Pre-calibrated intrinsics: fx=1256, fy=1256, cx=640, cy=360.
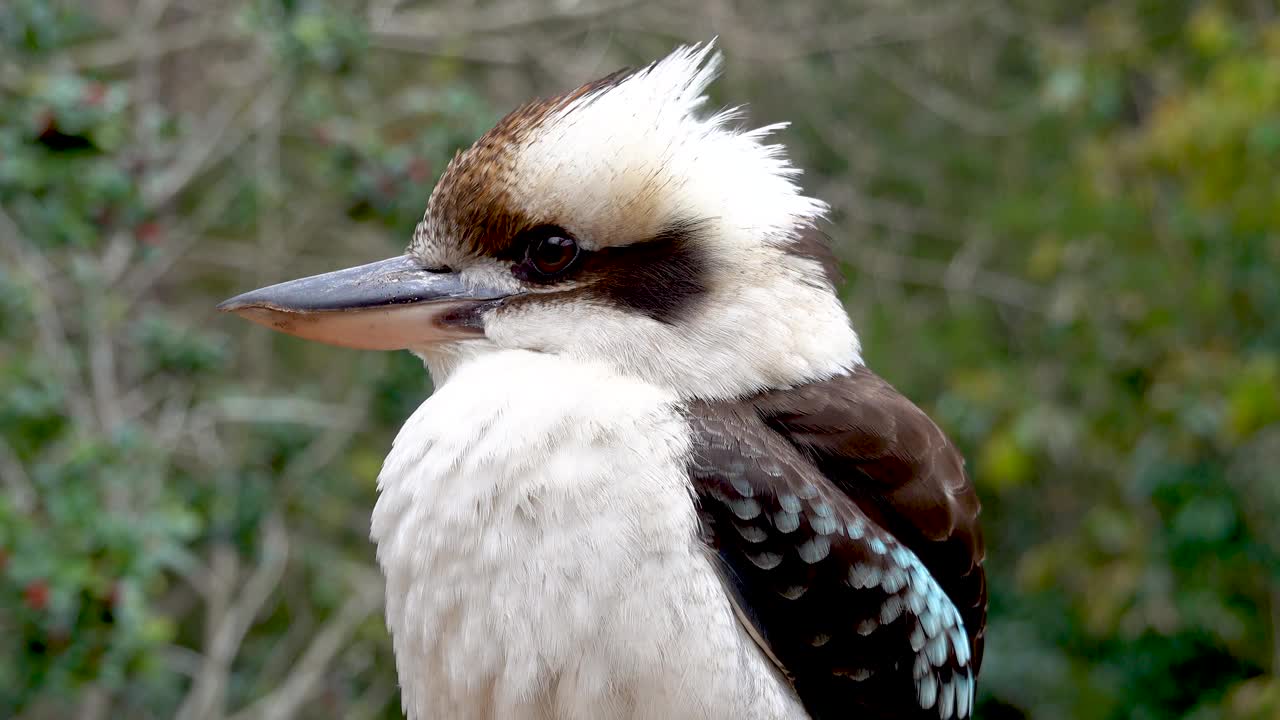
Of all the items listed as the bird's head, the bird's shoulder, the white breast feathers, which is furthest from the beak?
the bird's shoulder

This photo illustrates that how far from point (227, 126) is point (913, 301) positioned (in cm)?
261

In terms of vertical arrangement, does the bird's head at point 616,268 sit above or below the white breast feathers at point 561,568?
above

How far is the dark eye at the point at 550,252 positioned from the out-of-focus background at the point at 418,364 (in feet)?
4.08

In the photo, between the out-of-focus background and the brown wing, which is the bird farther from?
the out-of-focus background

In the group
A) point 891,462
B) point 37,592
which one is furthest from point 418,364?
point 891,462

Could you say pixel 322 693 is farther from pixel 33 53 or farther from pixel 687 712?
pixel 687 712

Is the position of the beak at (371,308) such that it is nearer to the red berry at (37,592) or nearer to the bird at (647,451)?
the bird at (647,451)

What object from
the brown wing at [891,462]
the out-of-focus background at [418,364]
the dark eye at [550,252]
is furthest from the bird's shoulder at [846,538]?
A: the out-of-focus background at [418,364]

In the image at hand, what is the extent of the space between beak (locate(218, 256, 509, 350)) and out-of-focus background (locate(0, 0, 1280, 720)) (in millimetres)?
1058

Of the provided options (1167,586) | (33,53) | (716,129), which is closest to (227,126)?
(33,53)

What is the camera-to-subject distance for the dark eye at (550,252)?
4.81 ft

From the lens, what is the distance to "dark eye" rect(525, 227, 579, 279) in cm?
146

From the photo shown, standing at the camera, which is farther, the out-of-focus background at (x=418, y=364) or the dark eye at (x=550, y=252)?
the out-of-focus background at (x=418, y=364)

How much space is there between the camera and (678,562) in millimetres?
1246
